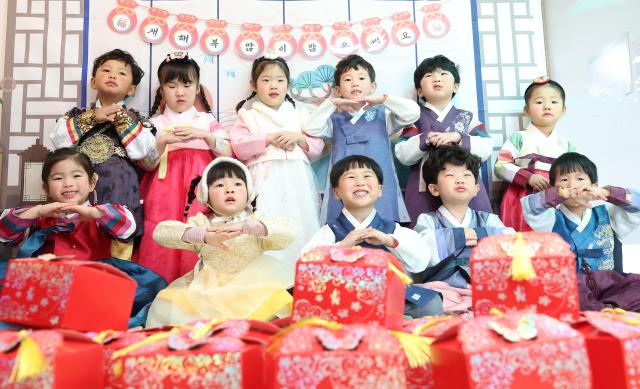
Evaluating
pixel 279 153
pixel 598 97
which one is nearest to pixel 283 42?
pixel 279 153

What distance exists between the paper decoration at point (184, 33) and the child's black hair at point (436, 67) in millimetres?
1098

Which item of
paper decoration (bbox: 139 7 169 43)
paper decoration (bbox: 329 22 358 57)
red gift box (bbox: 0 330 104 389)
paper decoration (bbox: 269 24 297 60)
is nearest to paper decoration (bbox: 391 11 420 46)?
paper decoration (bbox: 329 22 358 57)

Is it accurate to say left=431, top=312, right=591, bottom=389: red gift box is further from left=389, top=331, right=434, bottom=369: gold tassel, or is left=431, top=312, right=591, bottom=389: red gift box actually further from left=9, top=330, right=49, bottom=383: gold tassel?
left=9, top=330, right=49, bottom=383: gold tassel

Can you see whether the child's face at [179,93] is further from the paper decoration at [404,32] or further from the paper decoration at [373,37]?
the paper decoration at [404,32]

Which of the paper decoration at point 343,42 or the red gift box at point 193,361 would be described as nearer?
the red gift box at point 193,361

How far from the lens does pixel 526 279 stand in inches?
51.2

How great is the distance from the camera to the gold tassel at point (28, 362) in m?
1.08

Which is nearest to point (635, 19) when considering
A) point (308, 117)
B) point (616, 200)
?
point (616, 200)

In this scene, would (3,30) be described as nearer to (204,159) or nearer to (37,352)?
(204,159)

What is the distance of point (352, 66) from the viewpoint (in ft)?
9.29

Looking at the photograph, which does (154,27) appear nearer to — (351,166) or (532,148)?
(351,166)

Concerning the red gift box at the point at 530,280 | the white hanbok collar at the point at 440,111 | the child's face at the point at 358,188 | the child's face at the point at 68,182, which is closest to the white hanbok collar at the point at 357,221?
the child's face at the point at 358,188

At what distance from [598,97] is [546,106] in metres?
0.42

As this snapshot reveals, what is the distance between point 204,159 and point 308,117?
0.51 m
